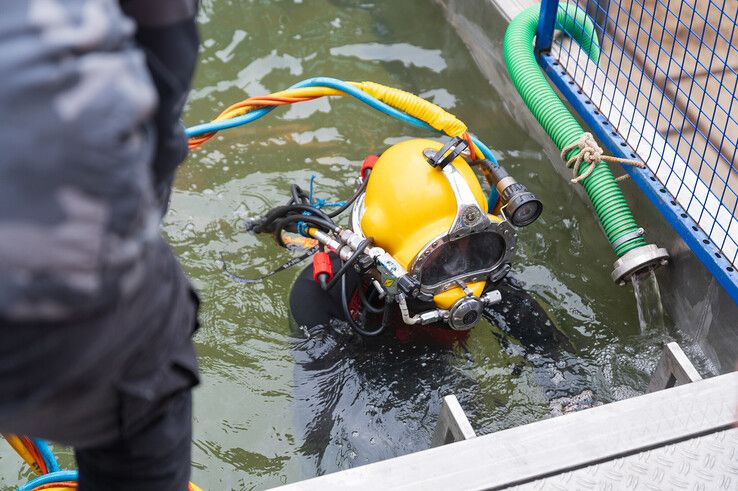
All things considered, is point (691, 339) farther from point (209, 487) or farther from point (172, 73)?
point (172, 73)

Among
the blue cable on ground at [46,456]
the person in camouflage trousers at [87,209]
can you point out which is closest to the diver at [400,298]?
the blue cable on ground at [46,456]

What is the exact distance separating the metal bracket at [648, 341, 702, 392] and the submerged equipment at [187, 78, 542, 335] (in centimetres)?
55

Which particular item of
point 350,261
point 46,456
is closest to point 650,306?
point 350,261

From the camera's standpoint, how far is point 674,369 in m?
2.47

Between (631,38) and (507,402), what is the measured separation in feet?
6.42

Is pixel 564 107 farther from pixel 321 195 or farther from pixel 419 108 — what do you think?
pixel 321 195

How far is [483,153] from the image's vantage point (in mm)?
2949

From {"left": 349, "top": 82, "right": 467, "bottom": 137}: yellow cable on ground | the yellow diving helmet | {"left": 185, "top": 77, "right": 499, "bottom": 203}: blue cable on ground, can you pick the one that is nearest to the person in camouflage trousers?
the yellow diving helmet

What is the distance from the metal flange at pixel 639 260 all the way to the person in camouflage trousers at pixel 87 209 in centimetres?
217

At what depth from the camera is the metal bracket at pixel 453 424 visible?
7.03 ft

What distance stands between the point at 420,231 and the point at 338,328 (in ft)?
1.80

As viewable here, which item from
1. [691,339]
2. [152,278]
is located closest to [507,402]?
[691,339]

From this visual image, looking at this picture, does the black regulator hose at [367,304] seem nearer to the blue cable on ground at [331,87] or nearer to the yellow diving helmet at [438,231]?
the yellow diving helmet at [438,231]

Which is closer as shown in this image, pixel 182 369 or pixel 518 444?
pixel 182 369
